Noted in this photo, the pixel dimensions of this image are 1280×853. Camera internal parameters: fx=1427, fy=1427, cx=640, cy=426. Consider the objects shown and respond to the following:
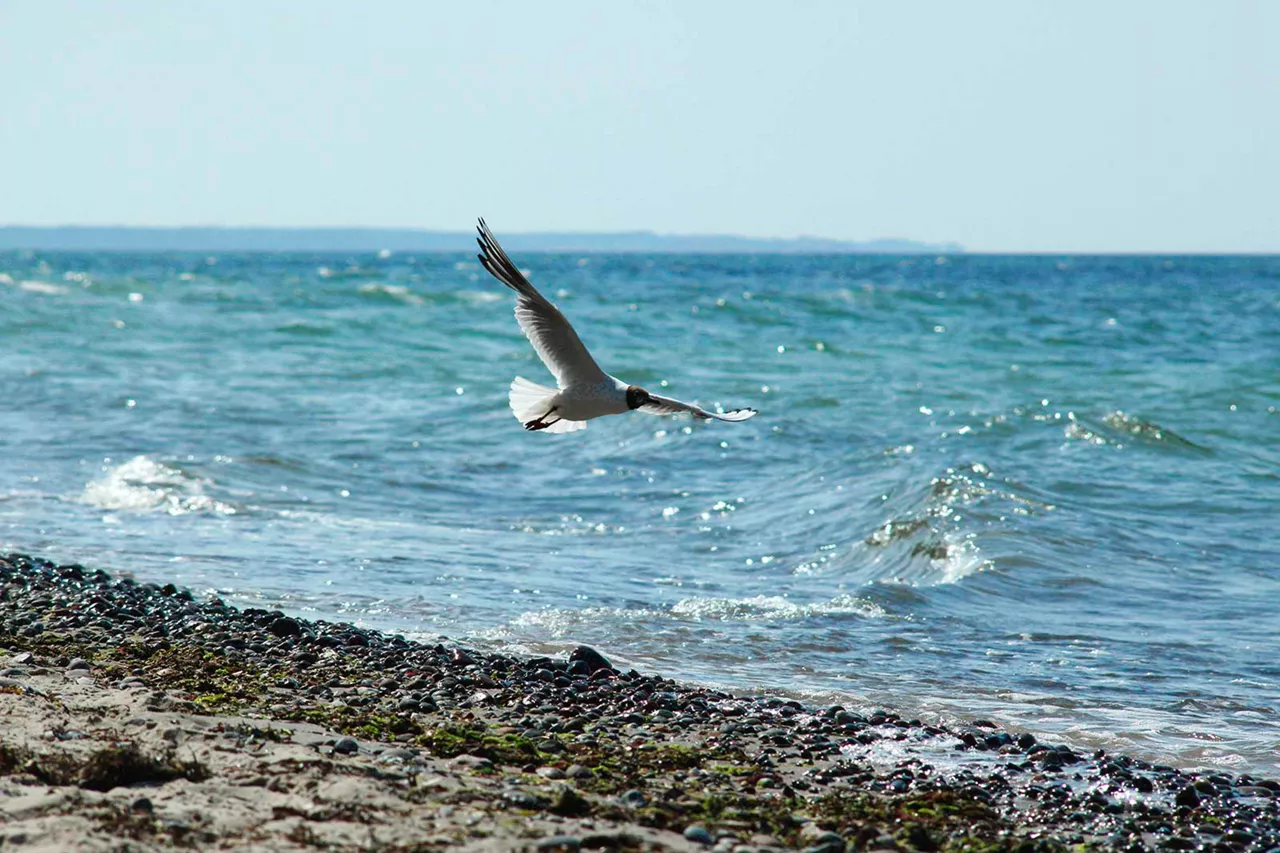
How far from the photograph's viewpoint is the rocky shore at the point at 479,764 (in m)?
4.77

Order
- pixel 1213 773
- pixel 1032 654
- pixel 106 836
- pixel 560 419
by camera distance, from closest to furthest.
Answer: pixel 106 836 → pixel 1213 773 → pixel 560 419 → pixel 1032 654

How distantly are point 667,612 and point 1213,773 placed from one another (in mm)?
3997

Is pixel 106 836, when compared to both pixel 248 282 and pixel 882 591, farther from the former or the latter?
pixel 248 282

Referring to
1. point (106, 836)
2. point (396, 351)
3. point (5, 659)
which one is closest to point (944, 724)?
point (106, 836)

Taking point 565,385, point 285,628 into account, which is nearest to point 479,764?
point 285,628

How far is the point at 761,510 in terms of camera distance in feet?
45.8

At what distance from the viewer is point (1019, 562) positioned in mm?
11555

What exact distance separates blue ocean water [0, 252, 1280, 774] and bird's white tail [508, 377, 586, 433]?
1.33 meters

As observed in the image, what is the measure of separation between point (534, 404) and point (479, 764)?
9.53ft

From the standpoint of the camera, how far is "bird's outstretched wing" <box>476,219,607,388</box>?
7.45 m

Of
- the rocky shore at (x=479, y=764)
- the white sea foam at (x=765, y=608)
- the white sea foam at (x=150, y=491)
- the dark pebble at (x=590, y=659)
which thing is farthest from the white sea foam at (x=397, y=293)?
the rocky shore at (x=479, y=764)

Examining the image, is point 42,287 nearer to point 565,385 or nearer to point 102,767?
point 565,385

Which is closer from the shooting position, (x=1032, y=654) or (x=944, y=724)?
(x=944, y=724)

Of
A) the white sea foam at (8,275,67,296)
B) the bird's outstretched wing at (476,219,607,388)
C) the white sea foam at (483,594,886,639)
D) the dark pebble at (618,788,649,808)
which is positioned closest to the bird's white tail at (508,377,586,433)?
the bird's outstretched wing at (476,219,607,388)
